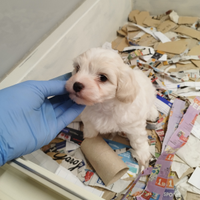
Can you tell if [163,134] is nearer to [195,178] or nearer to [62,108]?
[195,178]

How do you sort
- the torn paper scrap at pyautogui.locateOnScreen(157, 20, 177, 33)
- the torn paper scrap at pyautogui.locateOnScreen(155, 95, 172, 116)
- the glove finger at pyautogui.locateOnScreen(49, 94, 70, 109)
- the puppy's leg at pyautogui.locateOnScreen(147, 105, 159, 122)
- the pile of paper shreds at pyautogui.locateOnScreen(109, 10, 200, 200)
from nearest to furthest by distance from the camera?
the glove finger at pyautogui.locateOnScreen(49, 94, 70, 109), the pile of paper shreds at pyautogui.locateOnScreen(109, 10, 200, 200), the puppy's leg at pyautogui.locateOnScreen(147, 105, 159, 122), the torn paper scrap at pyautogui.locateOnScreen(155, 95, 172, 116), the torn paper scrap at pyautogui.locateOnScreen(157, 20, 177, 33)

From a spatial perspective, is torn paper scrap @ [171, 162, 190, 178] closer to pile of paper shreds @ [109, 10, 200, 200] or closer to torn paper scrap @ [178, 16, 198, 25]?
pile of paper shreds @ [109, 10, 200, 200]

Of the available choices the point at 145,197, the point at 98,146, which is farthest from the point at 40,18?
the point at 145,197

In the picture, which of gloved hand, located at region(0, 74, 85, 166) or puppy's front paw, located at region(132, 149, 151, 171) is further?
puppy's front paw, located at region(132, 149, 151, 171)

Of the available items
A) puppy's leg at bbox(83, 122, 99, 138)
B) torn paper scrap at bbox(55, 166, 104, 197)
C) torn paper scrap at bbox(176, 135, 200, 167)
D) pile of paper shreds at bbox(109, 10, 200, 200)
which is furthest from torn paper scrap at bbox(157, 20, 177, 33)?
torn paper scrap at bbox(55, 166, 104, 197)

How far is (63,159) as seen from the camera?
1.42m

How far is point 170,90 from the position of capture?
1773mm

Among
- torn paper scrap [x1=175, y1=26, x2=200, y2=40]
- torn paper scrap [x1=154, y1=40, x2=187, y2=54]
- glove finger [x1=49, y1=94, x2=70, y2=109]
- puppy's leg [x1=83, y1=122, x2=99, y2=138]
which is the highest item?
glove finger [x1=49, y1=94, x2=70, y2=109]

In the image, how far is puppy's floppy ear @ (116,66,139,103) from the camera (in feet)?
2.83

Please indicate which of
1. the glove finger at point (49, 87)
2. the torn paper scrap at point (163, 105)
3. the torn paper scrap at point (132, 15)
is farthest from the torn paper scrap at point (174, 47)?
the glove finger at point (49, 87)

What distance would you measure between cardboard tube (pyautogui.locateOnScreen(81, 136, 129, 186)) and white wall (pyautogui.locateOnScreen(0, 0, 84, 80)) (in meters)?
0.83

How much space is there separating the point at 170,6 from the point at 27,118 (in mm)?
2314

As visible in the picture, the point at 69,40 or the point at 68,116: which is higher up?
the point at 69,40

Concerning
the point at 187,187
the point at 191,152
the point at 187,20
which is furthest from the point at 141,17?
the point at 187,187
